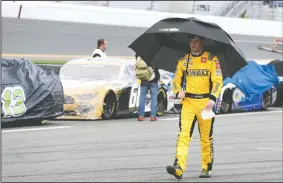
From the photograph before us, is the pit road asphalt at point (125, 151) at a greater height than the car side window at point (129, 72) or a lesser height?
lesser

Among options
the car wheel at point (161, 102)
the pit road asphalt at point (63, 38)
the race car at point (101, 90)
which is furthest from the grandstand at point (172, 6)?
the race car at point (101, 90)

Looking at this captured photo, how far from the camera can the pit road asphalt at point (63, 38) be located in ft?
99.9

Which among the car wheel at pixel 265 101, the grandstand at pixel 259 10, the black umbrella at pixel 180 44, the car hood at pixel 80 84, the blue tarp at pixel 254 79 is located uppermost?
the black umbrella at pixel 180 44

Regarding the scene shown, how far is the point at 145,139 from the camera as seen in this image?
12.8 metres

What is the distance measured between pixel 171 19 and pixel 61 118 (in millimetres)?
7572

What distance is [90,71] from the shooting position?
17.1 meters

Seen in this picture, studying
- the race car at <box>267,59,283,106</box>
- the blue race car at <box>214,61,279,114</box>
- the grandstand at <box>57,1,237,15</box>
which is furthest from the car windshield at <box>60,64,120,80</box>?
the grandstand at <box>57,1,237,15</box>

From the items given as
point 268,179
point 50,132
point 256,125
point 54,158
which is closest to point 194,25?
point 268,179

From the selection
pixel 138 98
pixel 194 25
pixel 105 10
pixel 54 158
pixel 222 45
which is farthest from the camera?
pixel 105 10

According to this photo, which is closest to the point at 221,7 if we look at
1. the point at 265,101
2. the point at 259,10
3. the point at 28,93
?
the point at 259,10

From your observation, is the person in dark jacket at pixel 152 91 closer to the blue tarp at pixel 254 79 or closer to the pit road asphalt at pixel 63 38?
the blue tarp at pixel 254 79

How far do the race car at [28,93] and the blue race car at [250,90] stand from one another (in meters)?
5.05

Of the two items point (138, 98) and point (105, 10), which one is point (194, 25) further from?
point (105, 10)

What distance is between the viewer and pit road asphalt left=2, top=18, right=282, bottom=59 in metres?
30.4
